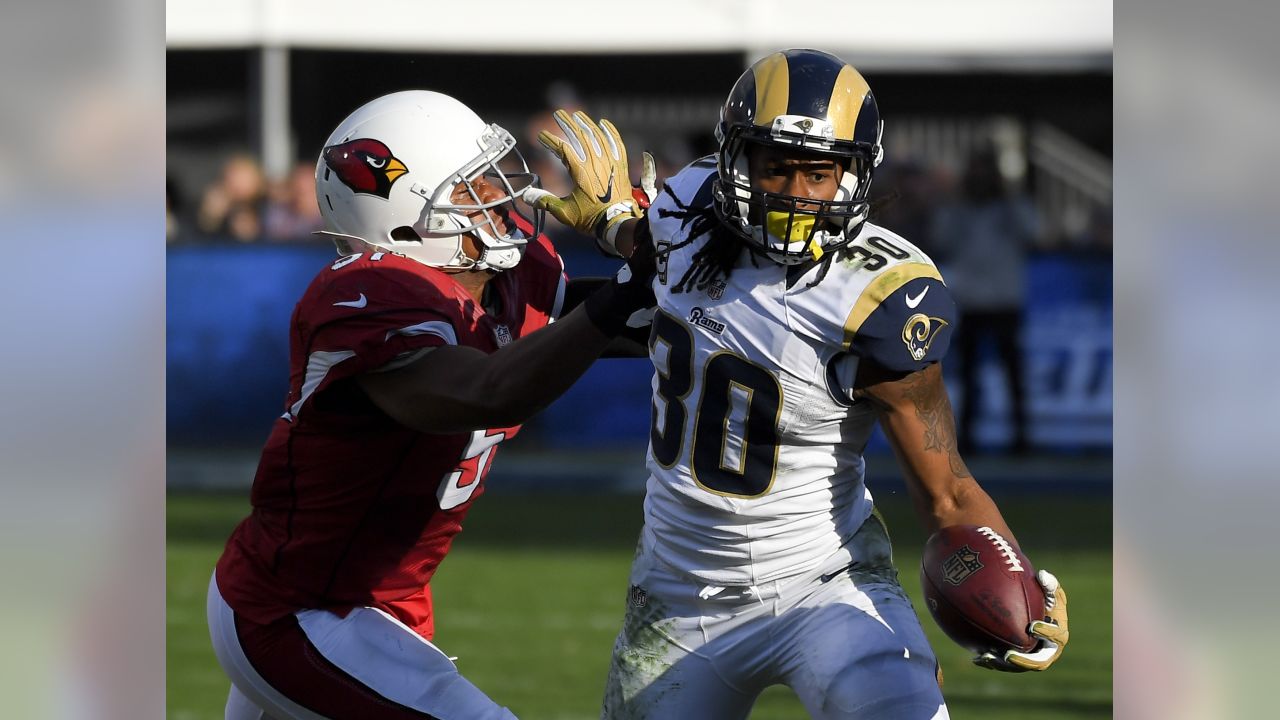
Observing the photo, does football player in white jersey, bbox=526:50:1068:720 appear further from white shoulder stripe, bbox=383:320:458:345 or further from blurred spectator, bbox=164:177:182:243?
blurred spectator, bbox=164:177:182:243

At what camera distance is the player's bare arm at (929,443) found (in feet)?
9.64

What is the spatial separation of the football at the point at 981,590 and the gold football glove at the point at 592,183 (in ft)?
3.60

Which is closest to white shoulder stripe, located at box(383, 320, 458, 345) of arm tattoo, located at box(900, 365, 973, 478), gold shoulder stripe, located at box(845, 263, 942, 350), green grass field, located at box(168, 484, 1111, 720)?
gold shoulder stripe, located at box(845, 263, 942, 350)

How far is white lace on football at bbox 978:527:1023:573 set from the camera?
2.84 metres

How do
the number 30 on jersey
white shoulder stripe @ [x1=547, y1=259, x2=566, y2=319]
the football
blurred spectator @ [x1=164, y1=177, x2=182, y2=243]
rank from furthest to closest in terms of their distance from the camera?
blurred spectator @ [x1=164, y1=177, x2=182, y2=243] → white shoulder stripe @ [x1=547, y1=259, x2=566, y2=319] → the number 30 on jersey → the football

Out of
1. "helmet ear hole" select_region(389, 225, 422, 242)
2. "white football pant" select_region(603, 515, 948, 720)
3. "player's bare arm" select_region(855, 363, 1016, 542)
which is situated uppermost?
"helmet ear hole" select_region(389, 225, 422, 242)

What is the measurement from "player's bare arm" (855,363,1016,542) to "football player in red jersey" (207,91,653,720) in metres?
0.48

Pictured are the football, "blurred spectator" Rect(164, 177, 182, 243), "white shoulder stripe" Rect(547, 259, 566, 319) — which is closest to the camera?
the football

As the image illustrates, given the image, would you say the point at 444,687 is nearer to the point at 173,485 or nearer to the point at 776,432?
the point at 776,432

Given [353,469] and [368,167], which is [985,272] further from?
[353,469]

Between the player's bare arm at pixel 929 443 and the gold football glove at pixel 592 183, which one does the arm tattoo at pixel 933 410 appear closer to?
the player's bare arm at pixel 929 443

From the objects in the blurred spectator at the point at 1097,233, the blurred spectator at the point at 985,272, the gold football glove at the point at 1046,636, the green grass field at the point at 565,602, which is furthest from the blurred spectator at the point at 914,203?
the gold football glove at the point at 1046,636
